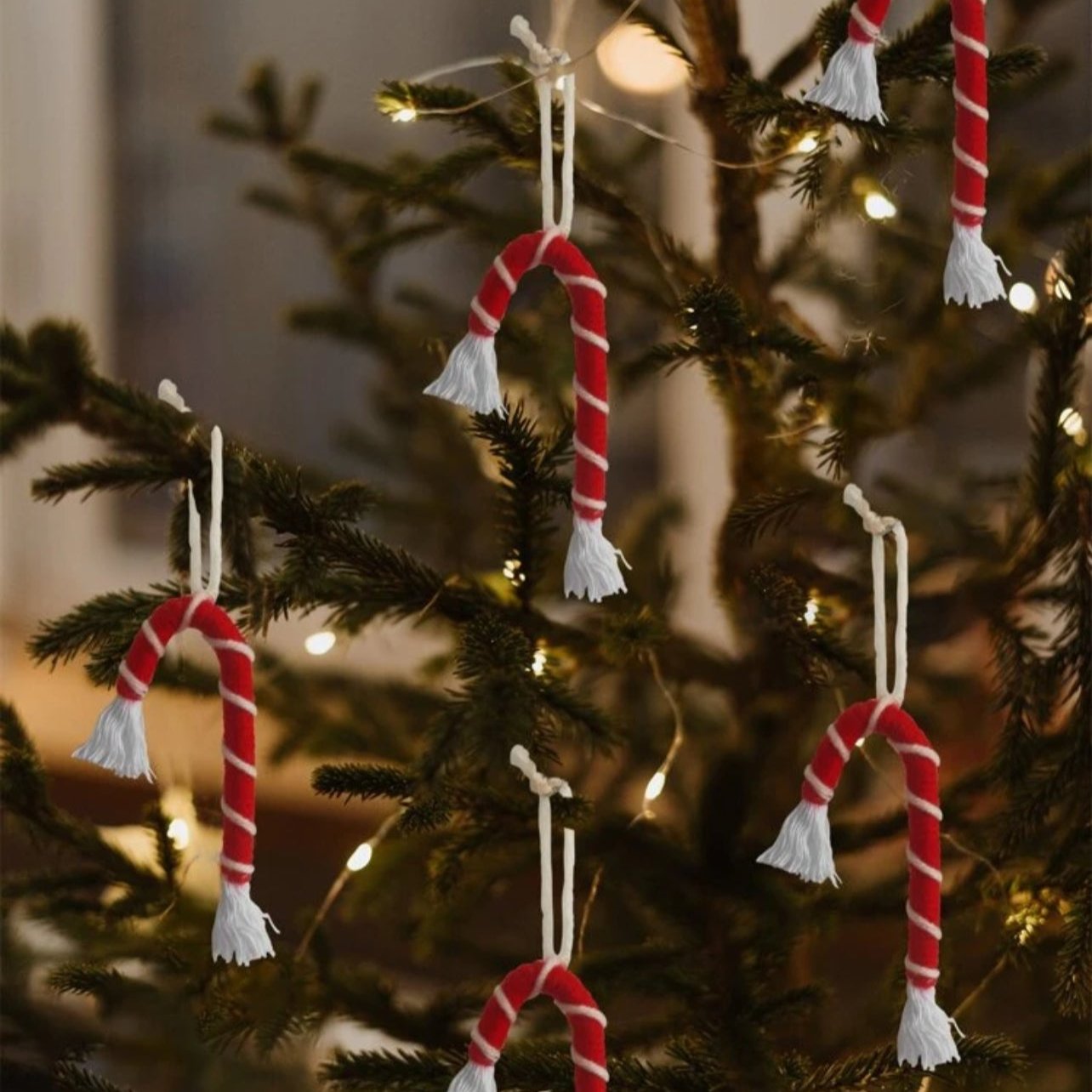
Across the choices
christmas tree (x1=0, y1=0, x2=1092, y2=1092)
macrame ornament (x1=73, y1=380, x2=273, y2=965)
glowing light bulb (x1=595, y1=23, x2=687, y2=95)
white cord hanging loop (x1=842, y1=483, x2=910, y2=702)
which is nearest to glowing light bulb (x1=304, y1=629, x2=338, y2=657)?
christmas tree (x1=0, y1=0, x2=1092, y2=1092)

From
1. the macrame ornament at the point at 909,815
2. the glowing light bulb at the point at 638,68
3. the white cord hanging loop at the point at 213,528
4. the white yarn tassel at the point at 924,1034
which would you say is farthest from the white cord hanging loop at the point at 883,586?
the glowing light bulb at the point at 638,68

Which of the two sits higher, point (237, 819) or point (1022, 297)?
point (1022, 297)

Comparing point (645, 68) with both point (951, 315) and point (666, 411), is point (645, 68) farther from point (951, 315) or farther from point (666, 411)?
point (951, 315)

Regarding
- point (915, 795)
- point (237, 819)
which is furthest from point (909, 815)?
point (237, 819)

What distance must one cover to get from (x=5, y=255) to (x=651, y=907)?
1.60 metres

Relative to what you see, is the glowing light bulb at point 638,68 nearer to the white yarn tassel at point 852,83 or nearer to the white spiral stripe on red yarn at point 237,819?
the white yarn tassel at point 852,83

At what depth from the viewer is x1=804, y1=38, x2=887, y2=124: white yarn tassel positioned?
524mm

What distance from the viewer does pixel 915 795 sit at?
0.55 meters

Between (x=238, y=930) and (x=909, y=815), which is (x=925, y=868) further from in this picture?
(x=238, y=930)

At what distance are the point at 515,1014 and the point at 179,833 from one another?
0.74 feet

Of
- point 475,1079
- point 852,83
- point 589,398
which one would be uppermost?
point 852,83

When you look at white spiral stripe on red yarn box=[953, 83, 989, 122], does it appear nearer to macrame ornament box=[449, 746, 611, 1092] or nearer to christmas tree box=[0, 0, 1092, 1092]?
christmas tree box=[0, 0, 1092, 1092]

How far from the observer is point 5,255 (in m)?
2.00

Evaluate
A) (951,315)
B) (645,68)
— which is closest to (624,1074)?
(951,315)
